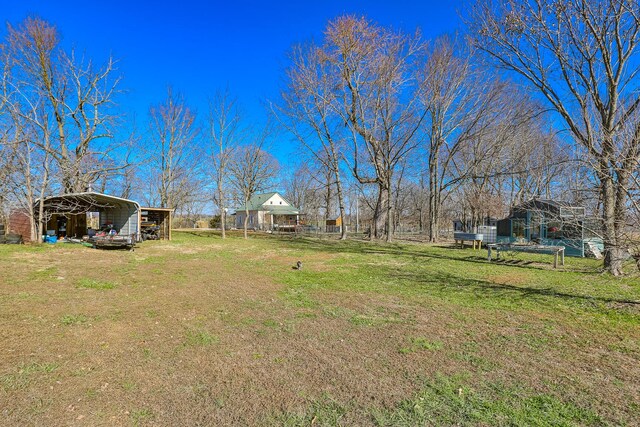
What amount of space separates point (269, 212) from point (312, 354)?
1696 inches

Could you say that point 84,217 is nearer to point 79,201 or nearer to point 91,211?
point 91,211

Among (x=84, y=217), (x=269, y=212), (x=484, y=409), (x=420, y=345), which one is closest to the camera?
(x=484, y=409)

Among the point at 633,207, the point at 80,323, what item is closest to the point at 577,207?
the point at 633,207

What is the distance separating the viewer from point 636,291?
7691 mm

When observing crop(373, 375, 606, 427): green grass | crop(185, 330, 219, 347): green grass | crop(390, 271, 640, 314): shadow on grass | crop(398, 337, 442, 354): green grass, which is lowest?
crop(390, 271, 640, 314): shadow on grass

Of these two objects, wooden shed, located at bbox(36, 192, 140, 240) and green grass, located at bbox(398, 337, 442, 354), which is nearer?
green grass, located at bbox(398, 337, 442, 354)

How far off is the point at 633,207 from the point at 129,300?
8.56 meters

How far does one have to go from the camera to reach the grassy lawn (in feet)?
8.89

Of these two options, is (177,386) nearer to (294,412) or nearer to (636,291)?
(294,412)

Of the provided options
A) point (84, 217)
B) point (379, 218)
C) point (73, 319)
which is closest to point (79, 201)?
A: point (84, 217)

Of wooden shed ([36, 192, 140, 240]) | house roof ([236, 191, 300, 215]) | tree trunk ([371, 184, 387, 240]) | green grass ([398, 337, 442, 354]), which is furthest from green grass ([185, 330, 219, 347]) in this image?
house roof ([236, 191, 300, 215])

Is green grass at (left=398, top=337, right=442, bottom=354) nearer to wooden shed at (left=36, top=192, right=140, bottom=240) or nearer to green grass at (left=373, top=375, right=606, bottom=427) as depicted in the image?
green grass at (left=373, top=375, right=606, bottom=427)

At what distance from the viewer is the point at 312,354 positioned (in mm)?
3891

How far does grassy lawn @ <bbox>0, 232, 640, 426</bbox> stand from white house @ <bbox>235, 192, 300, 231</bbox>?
38.0 metres
